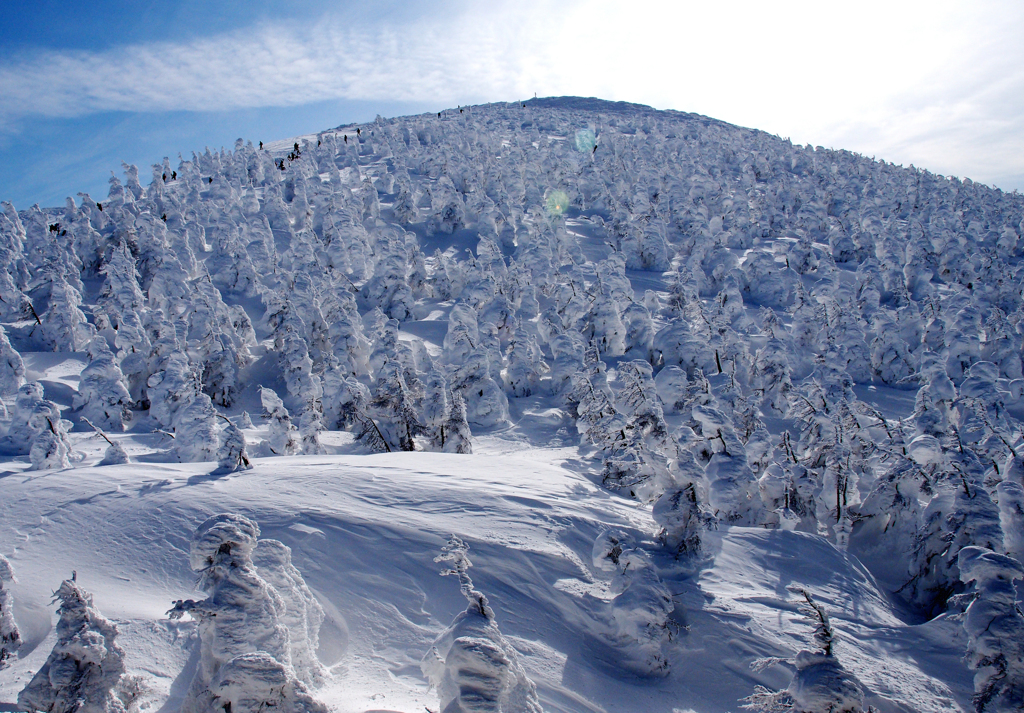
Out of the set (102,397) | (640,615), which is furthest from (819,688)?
(102,397)

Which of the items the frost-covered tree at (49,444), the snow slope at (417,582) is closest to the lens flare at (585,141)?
the snow slope at (417,582)

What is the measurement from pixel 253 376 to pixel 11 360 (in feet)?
35.3

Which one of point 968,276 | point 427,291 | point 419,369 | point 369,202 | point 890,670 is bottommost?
point 890,670

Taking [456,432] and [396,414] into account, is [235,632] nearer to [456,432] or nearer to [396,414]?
[456,432]

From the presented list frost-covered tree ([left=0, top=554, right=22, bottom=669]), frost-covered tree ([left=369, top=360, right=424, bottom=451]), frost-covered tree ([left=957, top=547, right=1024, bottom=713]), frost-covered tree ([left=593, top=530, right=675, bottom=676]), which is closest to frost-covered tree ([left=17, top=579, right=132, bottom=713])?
frost-covered tree ([left=0, top=554, right=22, bottom=669])

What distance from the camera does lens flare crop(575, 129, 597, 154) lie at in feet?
302

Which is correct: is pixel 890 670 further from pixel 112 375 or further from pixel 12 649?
pixel 112 375

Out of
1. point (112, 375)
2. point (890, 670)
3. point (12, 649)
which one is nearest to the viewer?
point (12, 649)

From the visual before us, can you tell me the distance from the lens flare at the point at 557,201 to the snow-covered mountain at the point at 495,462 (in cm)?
354

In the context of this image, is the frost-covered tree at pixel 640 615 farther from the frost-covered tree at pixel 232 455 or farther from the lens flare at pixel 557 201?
the lens flare at pixel 557 201

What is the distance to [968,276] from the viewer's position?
5169cm

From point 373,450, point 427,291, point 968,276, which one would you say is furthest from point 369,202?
point 968,276

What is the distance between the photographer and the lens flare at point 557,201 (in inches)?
2468

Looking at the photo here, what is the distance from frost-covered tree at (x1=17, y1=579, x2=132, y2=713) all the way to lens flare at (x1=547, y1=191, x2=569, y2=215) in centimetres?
5942
